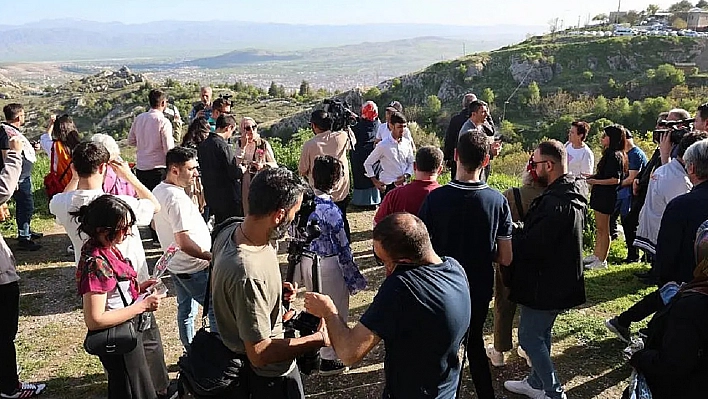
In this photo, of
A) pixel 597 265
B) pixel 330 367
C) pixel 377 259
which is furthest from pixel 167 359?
pixel 597 265

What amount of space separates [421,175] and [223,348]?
2102 mm

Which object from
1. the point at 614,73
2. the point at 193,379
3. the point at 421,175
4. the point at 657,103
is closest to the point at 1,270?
the point at 193,379

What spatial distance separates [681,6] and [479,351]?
105332 mm

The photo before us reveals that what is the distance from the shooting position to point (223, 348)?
2.63 metres

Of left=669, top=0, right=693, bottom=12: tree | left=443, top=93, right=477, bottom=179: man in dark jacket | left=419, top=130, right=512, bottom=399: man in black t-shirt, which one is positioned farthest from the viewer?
left=669, top=0, right=693, bottom=12: tree

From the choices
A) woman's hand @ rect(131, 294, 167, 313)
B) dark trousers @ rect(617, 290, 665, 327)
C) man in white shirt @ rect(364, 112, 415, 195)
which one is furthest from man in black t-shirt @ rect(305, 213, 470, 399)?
man in white shirt @ rect(364, 112, 415, 195)

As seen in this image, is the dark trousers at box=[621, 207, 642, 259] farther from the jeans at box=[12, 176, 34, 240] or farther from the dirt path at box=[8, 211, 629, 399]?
the jeans at box=[12, 176, 34, 240]

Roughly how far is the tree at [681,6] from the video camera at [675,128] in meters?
97.8

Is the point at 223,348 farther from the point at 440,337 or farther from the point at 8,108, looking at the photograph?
the point at 8,108

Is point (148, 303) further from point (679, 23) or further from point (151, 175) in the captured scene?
point (679, 23)

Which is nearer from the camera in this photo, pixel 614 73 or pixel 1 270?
pixel 1 270

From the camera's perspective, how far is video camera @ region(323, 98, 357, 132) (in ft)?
20.2

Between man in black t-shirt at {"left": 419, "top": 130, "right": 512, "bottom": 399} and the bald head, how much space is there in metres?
0.94

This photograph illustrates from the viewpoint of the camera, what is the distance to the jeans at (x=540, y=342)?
3.76m
